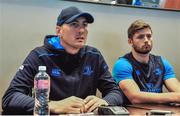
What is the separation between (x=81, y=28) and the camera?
219 cm

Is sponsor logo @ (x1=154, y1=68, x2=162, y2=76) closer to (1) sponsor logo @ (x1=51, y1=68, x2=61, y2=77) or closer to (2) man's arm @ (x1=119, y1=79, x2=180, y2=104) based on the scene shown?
(2) man's arm @ (x1=119, y1=79, x2=180, y2=104)

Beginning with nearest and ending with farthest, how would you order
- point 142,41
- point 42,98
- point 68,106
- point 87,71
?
point 42,98, point 68,106, point 87,71, point 142,41

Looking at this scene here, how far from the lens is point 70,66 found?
218 cm

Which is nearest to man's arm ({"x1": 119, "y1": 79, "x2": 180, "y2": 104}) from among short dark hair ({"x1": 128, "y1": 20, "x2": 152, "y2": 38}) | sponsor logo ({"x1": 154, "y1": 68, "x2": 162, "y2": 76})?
sponsor logo ({"x1": 154, "y1": 68, "x2": 162, "y2": 76})

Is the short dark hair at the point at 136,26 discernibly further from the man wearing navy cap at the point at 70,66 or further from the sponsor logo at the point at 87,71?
the sponsor logo at the point at 87,71

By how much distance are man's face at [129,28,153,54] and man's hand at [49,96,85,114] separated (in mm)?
1137

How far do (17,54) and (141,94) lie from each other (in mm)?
1011

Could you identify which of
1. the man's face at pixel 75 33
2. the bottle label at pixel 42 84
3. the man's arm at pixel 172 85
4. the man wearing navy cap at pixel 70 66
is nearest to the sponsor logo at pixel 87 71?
the man wearing navy cap at pixel 70 66

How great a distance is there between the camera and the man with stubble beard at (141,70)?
100.0 inches

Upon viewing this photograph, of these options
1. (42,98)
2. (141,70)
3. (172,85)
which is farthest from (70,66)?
(172,85)

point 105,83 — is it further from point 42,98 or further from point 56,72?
point 42,98

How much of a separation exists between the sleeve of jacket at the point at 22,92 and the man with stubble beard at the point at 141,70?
80cm

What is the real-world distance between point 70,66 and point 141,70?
75 cm

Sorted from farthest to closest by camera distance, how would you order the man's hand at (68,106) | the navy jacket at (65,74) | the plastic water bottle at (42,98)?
the navy jacket at (65,74)
the man's hand at (68,106)
the plastic water bottle at (42,98)
